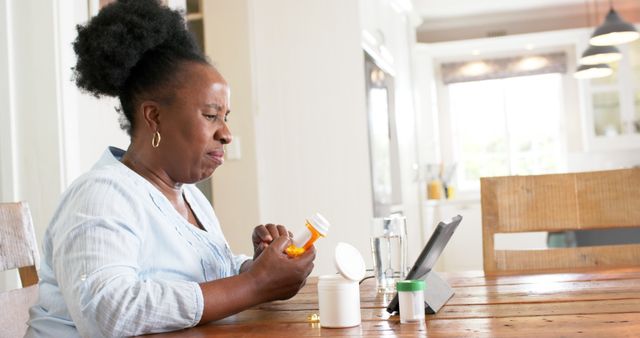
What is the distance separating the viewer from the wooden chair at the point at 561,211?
1736mm

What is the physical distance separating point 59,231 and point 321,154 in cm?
283

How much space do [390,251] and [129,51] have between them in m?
0.61

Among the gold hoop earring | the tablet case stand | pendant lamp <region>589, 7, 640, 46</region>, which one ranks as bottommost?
the tablet case stand

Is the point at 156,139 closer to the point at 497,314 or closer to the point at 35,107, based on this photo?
the point at 497,314

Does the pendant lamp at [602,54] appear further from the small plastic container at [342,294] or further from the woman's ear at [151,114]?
the small plastic container at [342,294]

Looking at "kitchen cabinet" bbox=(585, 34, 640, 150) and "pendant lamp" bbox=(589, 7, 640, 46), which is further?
"kitchen cabinet" bbox=(585, 34, 640, 150)

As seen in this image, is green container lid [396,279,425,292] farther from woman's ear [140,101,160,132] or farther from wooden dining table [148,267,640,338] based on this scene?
woman's ear [140,101,160,132]

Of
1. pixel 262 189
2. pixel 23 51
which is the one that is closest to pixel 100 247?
pixel 23 51

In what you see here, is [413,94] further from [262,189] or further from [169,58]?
[169,58]

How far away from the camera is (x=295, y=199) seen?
12.7 ft

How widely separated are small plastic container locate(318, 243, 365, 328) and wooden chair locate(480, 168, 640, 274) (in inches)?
32.3

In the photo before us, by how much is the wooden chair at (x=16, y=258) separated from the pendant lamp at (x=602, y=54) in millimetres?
4680

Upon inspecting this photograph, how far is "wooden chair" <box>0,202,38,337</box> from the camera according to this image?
1359mm

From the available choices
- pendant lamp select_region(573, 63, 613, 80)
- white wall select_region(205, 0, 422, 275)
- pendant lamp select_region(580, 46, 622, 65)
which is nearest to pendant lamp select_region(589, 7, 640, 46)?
pendant lamp select_region(580, 46, 622, 65)
